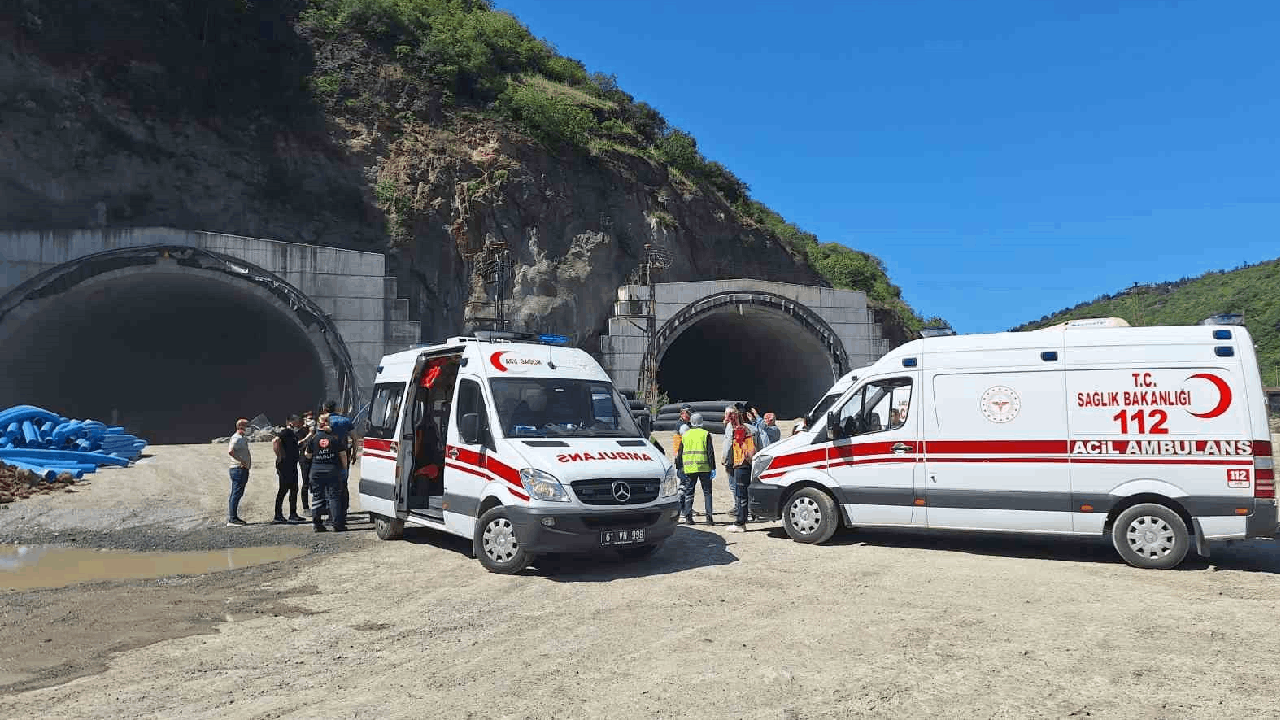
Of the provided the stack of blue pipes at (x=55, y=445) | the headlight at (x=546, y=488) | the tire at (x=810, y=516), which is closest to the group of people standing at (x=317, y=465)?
the headlight at (x=546, y=488)

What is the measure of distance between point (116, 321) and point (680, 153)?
26.8 metres

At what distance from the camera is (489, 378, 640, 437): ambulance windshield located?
344 inches

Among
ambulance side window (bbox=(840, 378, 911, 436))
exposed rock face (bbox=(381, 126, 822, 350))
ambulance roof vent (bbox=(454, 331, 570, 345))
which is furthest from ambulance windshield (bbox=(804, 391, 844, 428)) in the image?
exposed rock face (bbox=(381, 126, 822, 350))

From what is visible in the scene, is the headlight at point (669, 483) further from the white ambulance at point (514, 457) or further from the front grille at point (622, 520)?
the front grille at point (622, 520)

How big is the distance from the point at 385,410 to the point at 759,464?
5011 millimetres

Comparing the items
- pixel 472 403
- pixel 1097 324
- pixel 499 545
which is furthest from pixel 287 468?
pixel 1097 324

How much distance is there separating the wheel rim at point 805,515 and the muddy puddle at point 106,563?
6.16 metres

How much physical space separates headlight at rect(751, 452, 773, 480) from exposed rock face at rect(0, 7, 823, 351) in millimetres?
20731

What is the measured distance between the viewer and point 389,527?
10.6 metres

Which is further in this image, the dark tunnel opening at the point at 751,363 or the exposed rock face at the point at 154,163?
the dark tunnel opening at the point at 751,363

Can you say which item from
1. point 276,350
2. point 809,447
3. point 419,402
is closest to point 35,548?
point 419,402

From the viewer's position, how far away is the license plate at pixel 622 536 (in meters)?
8.09

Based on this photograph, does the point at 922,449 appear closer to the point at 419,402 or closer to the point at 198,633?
the point at 419,402

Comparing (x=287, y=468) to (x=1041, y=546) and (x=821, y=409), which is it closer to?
(x=821, y=409)
